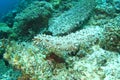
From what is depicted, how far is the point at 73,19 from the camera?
5.97 m

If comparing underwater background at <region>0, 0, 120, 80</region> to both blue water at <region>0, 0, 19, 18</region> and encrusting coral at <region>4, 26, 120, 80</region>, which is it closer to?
encrusting coral at <region>4, 26, 120, 80</region>

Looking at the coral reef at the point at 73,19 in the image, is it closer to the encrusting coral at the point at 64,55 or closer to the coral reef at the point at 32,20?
the coral reef at the point at 32,20

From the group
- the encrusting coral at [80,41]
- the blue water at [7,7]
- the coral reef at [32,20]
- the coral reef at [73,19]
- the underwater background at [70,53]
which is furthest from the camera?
the blue water at [7,7]

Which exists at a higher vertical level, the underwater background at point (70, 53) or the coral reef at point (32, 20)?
the coral reef at point (32, 20)

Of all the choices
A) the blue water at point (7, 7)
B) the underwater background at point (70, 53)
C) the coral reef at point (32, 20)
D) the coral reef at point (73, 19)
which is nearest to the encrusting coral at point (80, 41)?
the underwater background at point (70, 53)

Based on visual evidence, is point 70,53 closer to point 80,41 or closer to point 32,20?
point 80,41

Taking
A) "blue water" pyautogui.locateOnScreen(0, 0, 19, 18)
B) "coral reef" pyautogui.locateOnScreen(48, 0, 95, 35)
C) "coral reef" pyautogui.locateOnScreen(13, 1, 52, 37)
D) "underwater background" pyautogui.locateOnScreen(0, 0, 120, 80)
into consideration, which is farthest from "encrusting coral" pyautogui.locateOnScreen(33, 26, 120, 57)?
"blue water" pyautogui.locateOnScreen(0, 0, 19, 18)

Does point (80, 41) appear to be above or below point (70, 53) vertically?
above

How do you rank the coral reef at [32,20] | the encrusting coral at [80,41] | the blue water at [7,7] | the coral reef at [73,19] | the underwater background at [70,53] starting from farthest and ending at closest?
the blue water at [7,7], the coral reef at [32,20], the coral reef at [73,19], the encrusting coral at [80,41], the underwater background at [70,53]

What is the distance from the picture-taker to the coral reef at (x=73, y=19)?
5.70 meters

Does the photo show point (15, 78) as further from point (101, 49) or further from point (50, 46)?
point (101, 49)

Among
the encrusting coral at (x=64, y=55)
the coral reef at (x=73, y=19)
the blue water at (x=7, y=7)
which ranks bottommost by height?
the encrusting coral at (x=64, y=55)

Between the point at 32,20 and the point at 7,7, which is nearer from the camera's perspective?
the point at 32,20

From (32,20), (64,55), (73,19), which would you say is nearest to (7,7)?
(32,20)
